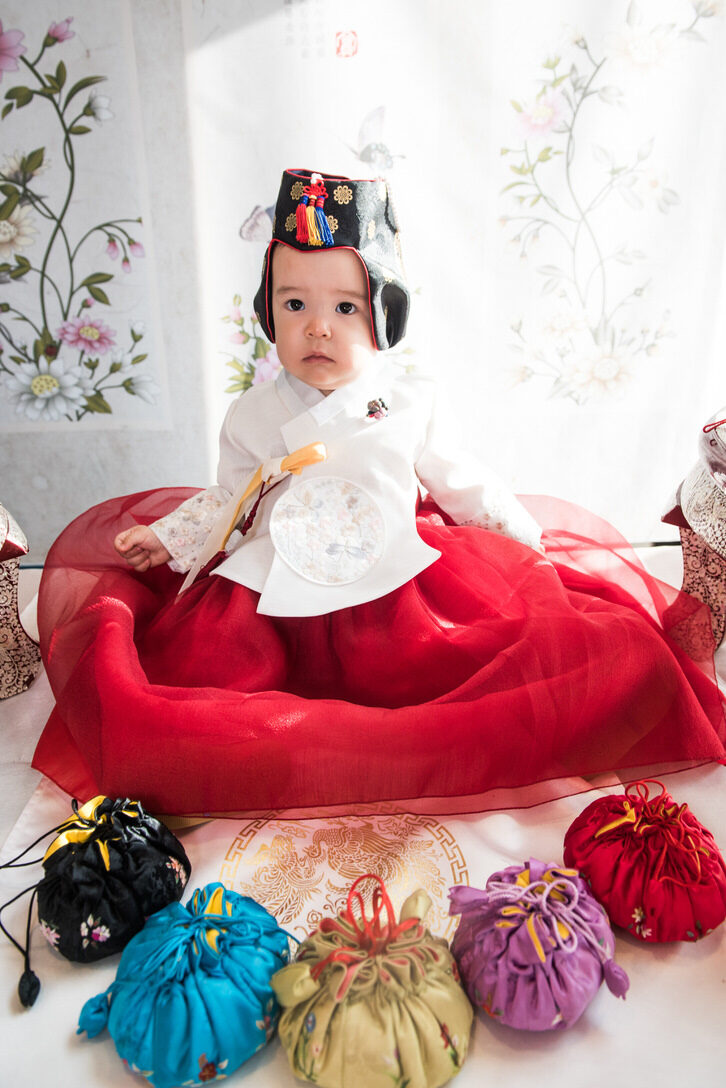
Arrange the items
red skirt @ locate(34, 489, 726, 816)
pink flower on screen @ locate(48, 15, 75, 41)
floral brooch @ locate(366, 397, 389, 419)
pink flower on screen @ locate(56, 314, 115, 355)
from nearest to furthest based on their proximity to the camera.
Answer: red skirt @ locate(34, 489, 726, 816)
floral brooch @ locate(366, 397, 389, 419)
pink flower on screen @ locate(48, 15, 75, 41)
pink flower on screen @ locate(56, 314, 115, 355)

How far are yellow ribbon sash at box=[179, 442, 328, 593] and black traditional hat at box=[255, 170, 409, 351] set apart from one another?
0.65 feet

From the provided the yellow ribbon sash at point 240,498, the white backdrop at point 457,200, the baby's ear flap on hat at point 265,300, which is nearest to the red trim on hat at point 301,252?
the baby's ear flap on hat at point 265,300

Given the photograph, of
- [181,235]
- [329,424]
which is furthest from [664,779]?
[181,235]

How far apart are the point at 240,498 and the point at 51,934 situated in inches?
26.1

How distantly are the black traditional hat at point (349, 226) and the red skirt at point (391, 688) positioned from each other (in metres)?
0.37

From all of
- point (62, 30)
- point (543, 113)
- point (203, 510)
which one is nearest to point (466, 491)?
point (203, 510)

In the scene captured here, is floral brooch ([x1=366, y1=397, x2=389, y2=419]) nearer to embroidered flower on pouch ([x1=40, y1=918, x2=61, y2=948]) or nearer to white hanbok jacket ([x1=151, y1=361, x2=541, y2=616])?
white hanbok jacket ([x1=151, y1=361, x2=541, y2=616])

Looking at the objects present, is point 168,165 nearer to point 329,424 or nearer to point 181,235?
point 181,235

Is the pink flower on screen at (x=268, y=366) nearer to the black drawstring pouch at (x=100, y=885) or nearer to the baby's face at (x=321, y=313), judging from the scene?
the baby's face at (x=321, y=313)

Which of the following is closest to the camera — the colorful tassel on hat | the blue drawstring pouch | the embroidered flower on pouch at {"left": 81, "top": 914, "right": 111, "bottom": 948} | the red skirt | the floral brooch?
the blue drawstring pouch

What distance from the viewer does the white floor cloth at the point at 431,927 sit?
0.79m

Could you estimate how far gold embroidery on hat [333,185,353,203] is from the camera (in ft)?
4.03

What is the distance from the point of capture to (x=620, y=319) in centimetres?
197

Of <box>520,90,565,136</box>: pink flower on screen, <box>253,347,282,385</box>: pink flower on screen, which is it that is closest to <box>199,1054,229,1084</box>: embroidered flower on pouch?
<box>253,347,282,385</box>: pink flower on screen
